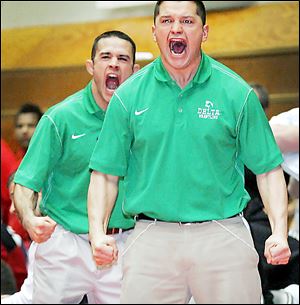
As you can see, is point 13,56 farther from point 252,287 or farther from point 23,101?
point 252,287

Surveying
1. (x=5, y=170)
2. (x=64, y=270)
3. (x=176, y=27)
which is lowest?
(x=64, y=270)

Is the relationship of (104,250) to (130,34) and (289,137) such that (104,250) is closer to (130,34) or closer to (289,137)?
(130,34)

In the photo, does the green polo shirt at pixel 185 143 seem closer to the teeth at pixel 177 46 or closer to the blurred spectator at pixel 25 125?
the teeth at pixel 177 46

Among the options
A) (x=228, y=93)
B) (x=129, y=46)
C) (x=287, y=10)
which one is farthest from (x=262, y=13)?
(x=228, y=93)

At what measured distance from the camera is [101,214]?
4.36 ft

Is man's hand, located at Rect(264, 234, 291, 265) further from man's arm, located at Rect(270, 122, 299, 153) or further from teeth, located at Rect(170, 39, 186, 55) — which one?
man's arm, located at Rect(270, 122, 299, 153)

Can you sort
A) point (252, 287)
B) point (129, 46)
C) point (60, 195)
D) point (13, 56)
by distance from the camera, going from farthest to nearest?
1. point (13, 56)
2. point (60, 195)
3. point (129, 46)
4. point (252, 287)

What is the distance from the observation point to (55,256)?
1.70 meters

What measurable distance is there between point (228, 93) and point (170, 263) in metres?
0.25

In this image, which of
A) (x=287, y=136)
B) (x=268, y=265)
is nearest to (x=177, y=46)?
(x=287, y=136)

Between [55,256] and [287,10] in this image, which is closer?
[55,256]

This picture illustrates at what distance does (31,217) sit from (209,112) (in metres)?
0.42

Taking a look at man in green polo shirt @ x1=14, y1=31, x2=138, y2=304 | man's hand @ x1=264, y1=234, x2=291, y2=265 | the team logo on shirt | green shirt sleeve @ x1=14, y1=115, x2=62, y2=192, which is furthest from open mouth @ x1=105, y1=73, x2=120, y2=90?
man's hand @ x1=264, y1=234, x2=291, y2=265

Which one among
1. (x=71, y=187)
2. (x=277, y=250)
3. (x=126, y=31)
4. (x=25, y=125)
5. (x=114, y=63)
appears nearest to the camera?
(x=277, y=250)
